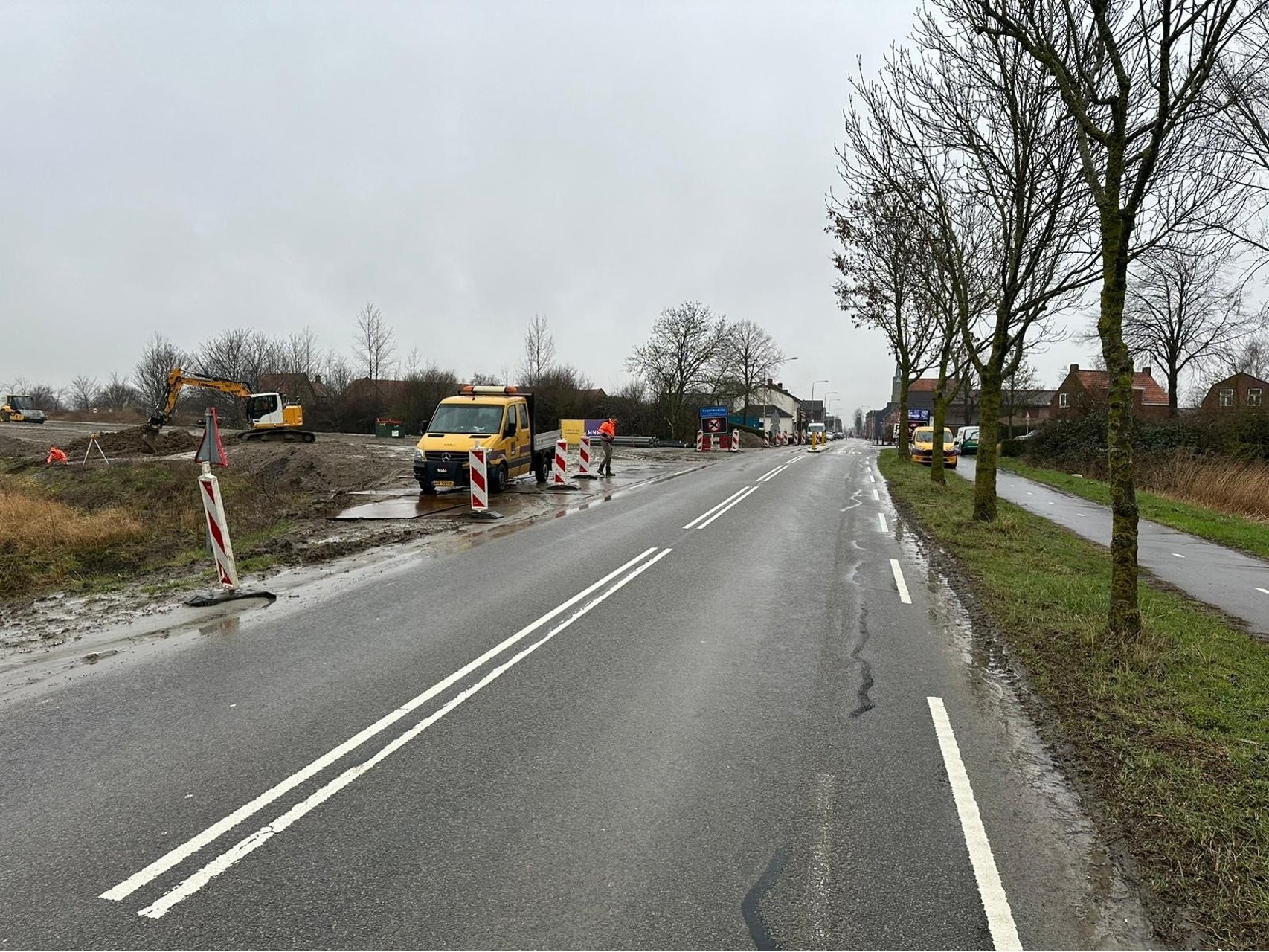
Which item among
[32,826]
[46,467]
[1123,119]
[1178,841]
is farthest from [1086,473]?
[46,467]

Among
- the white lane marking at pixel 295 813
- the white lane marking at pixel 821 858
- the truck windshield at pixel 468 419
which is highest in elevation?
the truck windshield at pixel 468 419

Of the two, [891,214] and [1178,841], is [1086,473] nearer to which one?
[891,214]

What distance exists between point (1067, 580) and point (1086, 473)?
27.6 m

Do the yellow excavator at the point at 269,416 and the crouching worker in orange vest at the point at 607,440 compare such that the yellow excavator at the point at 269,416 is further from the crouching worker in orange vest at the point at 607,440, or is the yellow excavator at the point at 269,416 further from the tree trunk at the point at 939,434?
the tree trunk at the point at 939,434

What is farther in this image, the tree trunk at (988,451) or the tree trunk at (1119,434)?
the tree trunk at (988,451)

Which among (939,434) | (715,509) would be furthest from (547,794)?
(939,434)

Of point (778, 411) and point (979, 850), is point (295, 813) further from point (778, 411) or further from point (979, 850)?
point (778, 411)

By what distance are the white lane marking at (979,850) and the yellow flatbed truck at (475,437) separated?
46.5 feet


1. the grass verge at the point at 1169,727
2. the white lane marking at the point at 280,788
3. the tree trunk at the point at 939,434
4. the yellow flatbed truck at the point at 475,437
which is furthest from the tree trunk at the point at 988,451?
the white lane marking at the point at 280,788

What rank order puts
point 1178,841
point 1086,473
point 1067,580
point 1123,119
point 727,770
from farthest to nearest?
point 1086,473 < point 1067,580 < point 1123,119 < point 727,770 < point 1178,841

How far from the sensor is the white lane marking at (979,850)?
2.92 m

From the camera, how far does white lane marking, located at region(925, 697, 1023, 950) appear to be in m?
2.92

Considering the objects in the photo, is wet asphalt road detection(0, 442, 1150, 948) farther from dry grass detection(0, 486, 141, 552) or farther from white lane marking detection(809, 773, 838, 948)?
dry grass detection(0, 486, 141, 552)

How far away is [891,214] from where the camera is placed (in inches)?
639
